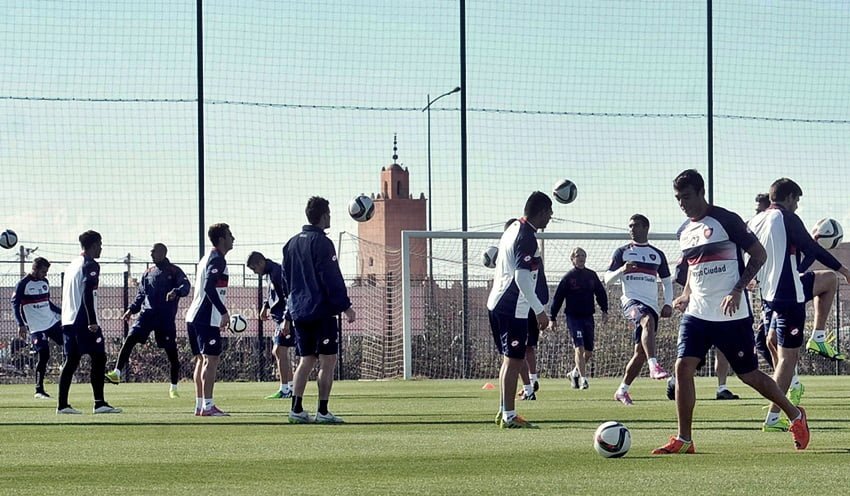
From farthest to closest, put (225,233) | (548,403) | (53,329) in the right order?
(53,329) → (548,403) → (225,233)

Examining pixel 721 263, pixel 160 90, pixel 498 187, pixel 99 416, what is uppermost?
pixel 160 90

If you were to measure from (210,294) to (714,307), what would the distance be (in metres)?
6.65

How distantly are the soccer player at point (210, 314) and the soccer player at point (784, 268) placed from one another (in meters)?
5.61

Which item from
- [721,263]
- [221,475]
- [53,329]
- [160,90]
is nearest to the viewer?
[221,475]

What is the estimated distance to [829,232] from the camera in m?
16.4

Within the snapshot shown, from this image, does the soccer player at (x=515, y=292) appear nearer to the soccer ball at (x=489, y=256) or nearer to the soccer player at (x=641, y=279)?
the soccer player at (x=641, y=279)

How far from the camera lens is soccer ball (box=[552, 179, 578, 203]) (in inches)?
971

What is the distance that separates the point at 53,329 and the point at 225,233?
814cm

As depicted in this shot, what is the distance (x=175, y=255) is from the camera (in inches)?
1025

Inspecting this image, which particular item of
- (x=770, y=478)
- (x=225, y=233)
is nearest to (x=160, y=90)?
(x=225, y=233)

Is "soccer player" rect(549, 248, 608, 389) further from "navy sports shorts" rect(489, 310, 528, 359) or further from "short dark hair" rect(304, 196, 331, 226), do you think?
"navy sports shorts" rect(489, 310, 528, 359)

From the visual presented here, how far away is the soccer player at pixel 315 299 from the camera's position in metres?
13.4

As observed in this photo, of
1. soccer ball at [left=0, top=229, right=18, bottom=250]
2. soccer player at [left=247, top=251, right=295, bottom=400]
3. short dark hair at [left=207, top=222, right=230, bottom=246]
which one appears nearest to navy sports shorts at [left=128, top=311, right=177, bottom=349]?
soccer player at [left=247, top=251, right=295, bottom=400]

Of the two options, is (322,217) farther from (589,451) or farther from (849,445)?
(849,445)
